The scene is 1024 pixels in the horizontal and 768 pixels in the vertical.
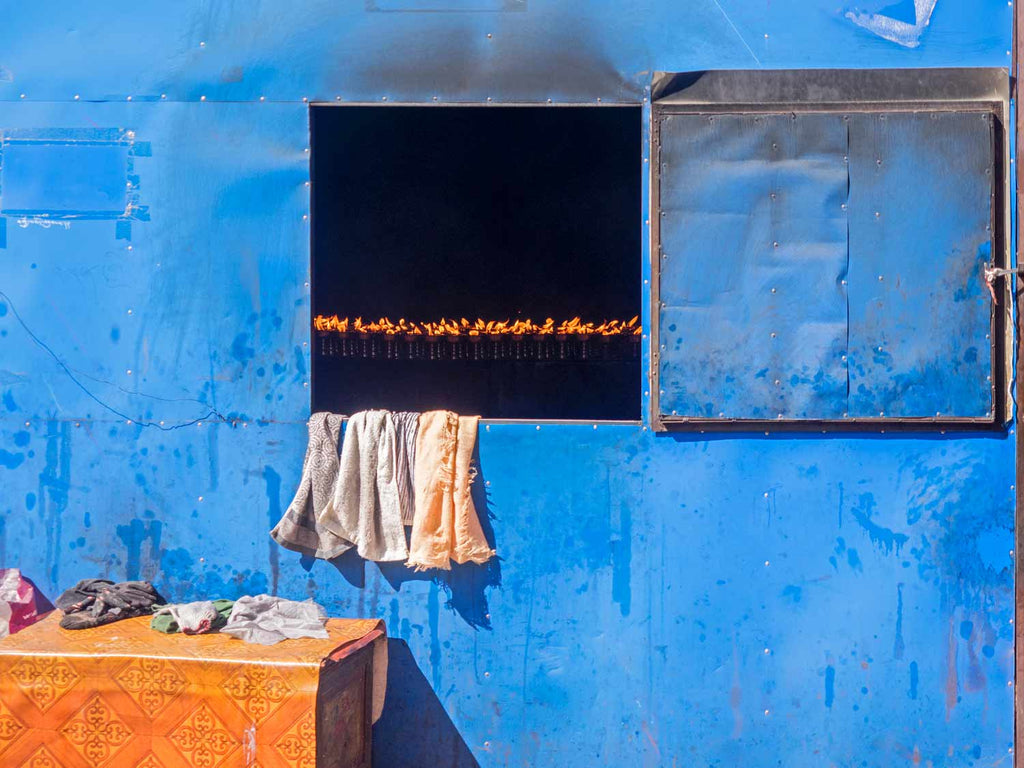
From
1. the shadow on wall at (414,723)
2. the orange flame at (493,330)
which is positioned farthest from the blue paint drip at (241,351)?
the orange flame at (493,330)

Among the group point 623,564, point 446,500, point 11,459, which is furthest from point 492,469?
point 11,459

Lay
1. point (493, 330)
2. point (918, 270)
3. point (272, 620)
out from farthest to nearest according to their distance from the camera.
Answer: point (493, 330) → point (918, 270) → point (272, 620)

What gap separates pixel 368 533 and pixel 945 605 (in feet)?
7.80

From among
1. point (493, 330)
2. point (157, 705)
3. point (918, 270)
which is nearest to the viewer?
point (157, 705)

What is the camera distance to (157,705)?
10.5ft

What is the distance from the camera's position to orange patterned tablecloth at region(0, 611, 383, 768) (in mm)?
3152

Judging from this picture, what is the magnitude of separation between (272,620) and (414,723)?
2.63 feet

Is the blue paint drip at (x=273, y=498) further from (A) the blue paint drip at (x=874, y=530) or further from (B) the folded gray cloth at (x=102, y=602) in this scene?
(A) the blue paint drip at (x=874, y=530)

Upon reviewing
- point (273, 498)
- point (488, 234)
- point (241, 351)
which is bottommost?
point (273, 498)

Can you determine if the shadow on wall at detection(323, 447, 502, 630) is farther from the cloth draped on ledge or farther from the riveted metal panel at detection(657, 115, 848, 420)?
the riveted metal panel at detection(657, 115, 848, 420)

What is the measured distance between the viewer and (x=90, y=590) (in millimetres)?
3656

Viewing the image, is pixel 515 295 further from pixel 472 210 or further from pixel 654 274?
pixel 654 274

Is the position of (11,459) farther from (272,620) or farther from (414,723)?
(414,723)

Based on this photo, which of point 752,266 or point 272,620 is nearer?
point 272,620
